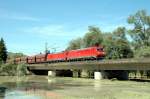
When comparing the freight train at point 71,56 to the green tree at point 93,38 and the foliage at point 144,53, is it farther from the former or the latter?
the green tree at point 93,38

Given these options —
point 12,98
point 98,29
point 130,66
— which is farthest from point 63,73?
point 12,98

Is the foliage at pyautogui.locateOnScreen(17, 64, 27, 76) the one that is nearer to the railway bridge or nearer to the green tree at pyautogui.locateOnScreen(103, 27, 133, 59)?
the railway bridge

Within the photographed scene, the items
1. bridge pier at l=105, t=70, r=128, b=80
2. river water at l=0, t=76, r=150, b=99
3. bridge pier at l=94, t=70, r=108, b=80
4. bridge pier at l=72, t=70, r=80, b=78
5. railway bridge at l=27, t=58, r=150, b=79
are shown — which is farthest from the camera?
bridge pier at l=72, t=70, r=80, b=78

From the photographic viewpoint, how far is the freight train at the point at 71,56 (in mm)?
84125

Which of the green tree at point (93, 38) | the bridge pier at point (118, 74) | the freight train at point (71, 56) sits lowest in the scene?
the bridge pier at point (118, 74)

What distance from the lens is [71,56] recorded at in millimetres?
96188

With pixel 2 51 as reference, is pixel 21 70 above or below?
below

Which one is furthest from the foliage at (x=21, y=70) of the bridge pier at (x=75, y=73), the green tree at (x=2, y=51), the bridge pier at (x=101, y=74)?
the green tree at (x=2, y=51)

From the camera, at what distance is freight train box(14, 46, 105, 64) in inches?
3312

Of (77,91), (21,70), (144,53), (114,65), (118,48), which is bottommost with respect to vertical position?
(77,91)

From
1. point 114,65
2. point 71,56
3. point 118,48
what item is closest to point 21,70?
point 71,56

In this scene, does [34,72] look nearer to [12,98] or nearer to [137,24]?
[137,24]

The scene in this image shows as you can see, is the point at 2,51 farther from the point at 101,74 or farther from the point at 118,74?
the point at 101,74

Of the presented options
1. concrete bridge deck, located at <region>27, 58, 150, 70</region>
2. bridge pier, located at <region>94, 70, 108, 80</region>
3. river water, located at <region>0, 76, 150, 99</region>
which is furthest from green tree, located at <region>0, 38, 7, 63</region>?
river water, located at <region>0, 76, 150, 99</region>
